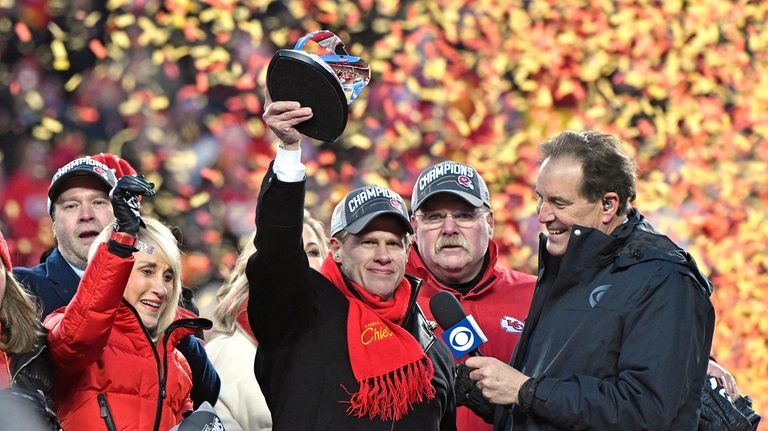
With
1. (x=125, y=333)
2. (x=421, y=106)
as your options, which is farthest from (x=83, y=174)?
(x=421, y=106)

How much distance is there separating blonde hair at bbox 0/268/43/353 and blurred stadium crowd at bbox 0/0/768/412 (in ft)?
11.4

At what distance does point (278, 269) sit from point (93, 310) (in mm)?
471

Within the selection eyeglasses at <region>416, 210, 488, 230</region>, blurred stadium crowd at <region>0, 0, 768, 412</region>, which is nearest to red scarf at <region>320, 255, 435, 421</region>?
eyeglasses at <region>416, 210, 488, 230</region>

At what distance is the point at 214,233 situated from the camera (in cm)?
661

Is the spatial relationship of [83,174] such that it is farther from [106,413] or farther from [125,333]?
[106,413]

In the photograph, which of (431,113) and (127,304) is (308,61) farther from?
(431,113)

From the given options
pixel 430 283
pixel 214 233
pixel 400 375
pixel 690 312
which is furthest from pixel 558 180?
pixel 214 233

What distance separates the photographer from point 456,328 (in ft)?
10.0

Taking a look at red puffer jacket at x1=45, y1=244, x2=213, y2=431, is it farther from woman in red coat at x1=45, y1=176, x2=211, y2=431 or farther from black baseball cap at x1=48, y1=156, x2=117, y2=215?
black baseball cap at x1=48, y1=156, x2=117, y2=215

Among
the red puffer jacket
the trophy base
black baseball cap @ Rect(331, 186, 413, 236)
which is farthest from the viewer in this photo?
black baseball cap @ Rect(331, 186, 413, 236)

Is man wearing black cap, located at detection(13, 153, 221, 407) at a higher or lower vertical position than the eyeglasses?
lower

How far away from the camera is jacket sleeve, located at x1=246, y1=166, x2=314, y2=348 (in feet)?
9.47

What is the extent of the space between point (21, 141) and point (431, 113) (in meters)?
2.33

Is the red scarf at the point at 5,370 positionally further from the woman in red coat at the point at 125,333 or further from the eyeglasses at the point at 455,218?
the eyeglasses at the point at 455,218
